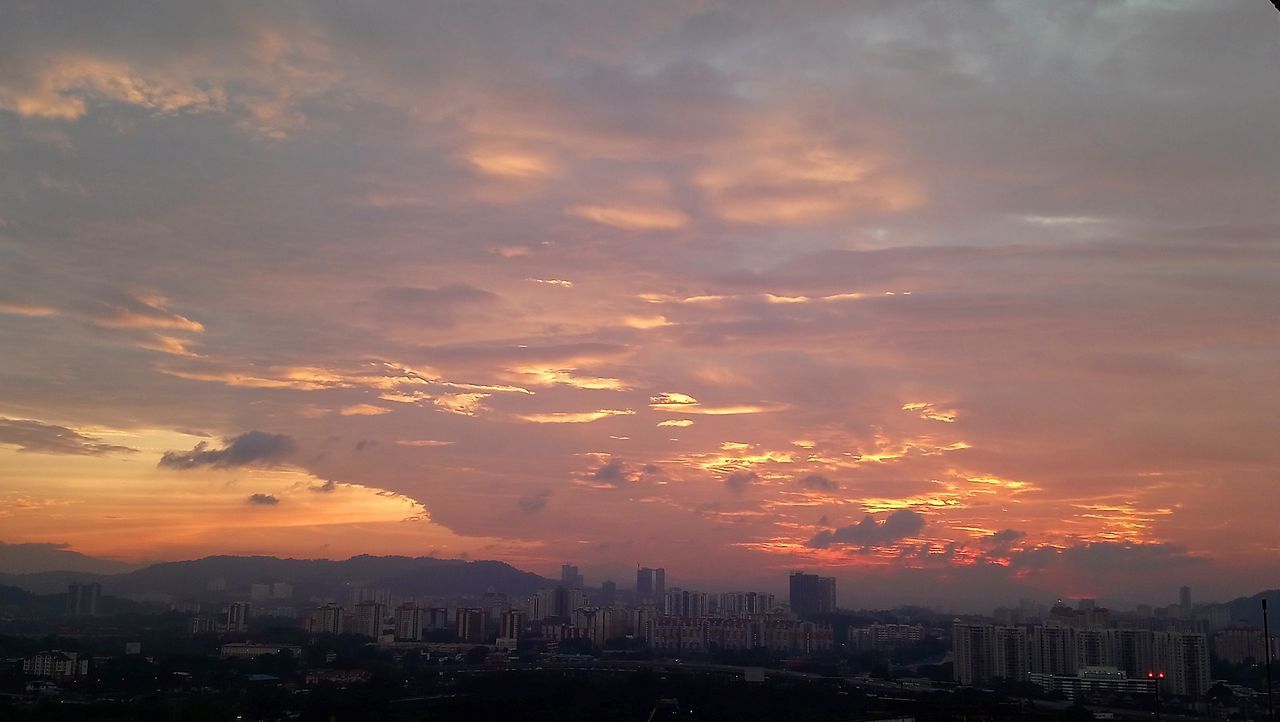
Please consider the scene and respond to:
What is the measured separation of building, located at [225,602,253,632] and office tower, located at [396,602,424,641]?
31.6 ft

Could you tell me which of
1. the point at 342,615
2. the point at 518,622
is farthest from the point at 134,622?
the point at 518,622

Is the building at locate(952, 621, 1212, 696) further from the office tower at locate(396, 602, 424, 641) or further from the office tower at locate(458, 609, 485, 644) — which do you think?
the office tower at locate(396, 602, 424, 641)

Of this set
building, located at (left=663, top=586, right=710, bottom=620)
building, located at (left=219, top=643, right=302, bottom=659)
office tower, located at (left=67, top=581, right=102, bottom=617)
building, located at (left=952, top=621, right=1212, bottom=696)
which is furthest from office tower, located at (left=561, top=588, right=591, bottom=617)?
building, located at (left=952, top=621, right=1212, bottom=696)

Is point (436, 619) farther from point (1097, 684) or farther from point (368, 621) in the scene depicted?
point (1097, 684)

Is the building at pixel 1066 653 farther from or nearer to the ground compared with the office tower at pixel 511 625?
farther from the ground

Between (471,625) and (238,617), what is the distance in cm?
1533

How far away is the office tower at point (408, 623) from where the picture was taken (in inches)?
2657

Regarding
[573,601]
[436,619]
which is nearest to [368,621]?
[436,619]

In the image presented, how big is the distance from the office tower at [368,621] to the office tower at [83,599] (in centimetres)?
1555

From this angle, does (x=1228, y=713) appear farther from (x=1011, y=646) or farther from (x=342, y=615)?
(x=342, y=615)

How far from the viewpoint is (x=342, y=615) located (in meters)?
64.4

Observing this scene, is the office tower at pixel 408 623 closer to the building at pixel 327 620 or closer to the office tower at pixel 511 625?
the building at pixel 327 620

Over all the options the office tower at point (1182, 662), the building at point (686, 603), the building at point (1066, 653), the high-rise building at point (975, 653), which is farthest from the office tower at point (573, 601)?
the office tower at point (1182, 662)

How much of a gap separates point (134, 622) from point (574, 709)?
117 ft
